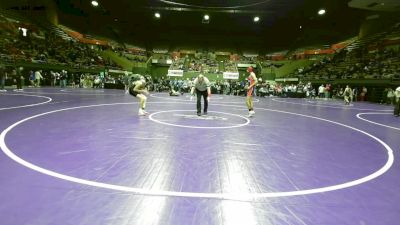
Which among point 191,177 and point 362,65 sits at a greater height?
point 362,65

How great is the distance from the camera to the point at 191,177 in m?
3.71

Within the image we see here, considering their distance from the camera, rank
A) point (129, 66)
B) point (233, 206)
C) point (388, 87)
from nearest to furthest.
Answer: point (233, 206) → point (388, 87) → point (129, 66)

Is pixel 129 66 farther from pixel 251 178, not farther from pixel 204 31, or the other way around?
pixel 251 178

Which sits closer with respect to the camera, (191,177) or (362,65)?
(191,177)

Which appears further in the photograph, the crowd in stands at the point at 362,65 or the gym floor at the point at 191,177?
the crowd in stands at the point at 362,65

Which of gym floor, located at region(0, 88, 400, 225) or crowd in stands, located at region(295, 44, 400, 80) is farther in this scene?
crowd in stands, located at region(295, 44, 400, 80)

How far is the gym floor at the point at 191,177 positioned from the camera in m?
2.71

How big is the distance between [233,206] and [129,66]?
45.6 metres

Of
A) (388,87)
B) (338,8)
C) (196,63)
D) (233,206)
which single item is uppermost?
(338,8)

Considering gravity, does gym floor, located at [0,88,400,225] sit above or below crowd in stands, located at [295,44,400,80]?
below

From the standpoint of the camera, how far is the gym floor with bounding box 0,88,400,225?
8.89 ft

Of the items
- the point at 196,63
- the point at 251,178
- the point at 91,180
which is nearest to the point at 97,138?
the point at 91,180

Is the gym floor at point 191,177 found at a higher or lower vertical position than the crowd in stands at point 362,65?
lower

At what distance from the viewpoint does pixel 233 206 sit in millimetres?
2924
